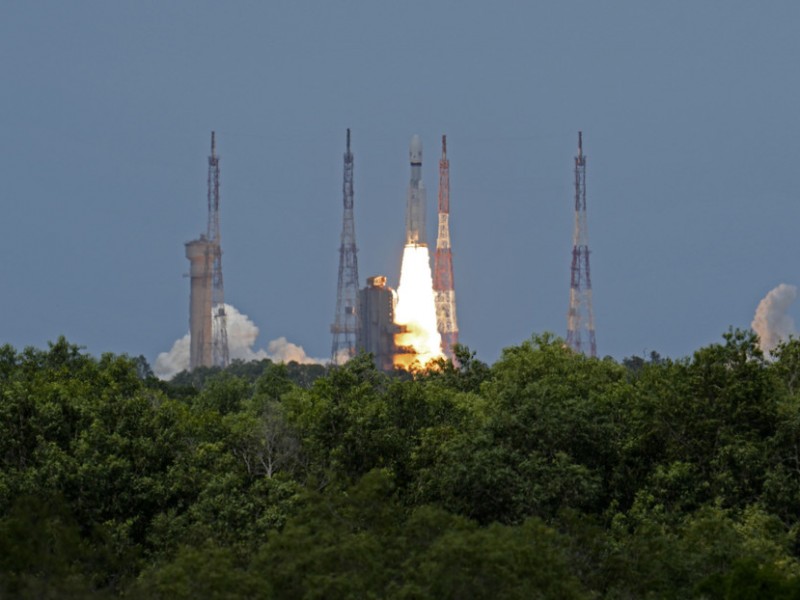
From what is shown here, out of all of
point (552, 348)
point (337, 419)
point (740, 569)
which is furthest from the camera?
point (552, 348)

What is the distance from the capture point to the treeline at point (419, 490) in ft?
189

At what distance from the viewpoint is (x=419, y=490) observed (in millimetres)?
70688

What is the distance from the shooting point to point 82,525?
7044 centimetres

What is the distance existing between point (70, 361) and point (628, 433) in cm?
3295

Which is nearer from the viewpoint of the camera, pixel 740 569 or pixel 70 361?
pixel 740 569

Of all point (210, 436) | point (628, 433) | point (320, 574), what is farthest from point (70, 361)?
point (320, 574)

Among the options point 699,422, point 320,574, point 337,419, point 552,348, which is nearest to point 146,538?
point 337,419

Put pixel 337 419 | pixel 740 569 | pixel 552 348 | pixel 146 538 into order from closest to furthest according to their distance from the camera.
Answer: pixel 740 569 → pixel 146 538 → pixel 337 419 → pixel 552 348

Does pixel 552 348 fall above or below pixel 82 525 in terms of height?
above

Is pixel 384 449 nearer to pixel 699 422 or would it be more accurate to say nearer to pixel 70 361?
pixel 699 422

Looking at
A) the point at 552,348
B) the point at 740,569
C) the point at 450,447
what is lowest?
the point at 740,569

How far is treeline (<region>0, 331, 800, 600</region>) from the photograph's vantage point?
57.5 m

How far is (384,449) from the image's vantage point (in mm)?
73500

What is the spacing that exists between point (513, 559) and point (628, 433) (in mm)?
17634
